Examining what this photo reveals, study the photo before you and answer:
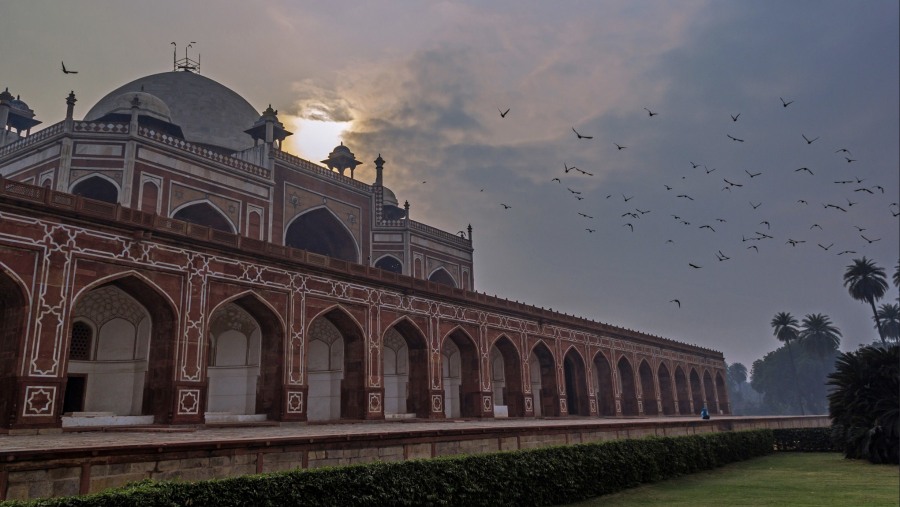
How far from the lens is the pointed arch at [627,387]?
4300cm

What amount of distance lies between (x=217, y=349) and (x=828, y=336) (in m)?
81.0

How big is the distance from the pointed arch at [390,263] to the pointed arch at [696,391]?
27.5 meters

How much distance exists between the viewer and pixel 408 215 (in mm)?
40250

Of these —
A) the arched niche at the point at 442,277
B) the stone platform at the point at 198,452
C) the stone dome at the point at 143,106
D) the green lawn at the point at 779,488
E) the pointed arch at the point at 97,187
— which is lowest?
the green lawn at the point at 779,488

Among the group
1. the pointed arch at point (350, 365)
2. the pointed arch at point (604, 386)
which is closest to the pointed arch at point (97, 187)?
the pointed arch at point (350, 365)

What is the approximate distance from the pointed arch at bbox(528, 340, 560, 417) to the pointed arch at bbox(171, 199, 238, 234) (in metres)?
16.7

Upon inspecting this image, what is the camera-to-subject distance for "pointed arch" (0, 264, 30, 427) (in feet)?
51.2

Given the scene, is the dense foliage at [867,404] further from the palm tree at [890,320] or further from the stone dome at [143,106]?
the palm tree at [890,320]

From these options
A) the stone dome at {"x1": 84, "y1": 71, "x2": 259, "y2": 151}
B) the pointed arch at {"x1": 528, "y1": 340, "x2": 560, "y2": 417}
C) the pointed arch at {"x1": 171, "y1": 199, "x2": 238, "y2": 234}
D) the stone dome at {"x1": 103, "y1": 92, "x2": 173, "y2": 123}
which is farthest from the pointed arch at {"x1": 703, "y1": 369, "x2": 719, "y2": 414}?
the stone dome at {"x1": 103, "y1": 92, "x2": 173, "y2": 123}

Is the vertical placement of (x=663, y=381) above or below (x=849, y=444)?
above

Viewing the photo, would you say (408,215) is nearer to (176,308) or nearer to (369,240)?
(369,240)

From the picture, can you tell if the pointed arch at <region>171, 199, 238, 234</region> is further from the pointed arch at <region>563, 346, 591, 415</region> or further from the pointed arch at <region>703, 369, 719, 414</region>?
the pointed arch at <region>703, 369, 719, 414</region>

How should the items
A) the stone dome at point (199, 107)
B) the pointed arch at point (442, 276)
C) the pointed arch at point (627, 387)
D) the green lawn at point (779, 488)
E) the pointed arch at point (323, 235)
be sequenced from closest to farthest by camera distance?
the green lawn at point (779, 488)
the pointed arch at point (323, 235)
the stone dome at point (199, 107)
the pointed arch at point (442, 276)
the pointed arch at point (627, 387)

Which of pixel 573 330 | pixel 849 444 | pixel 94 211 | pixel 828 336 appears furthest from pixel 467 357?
pixel 828 336
